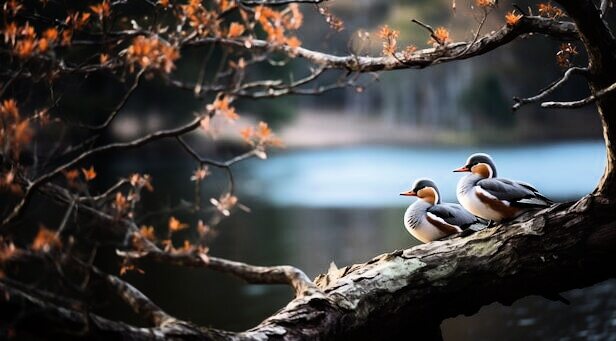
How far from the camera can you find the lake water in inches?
208

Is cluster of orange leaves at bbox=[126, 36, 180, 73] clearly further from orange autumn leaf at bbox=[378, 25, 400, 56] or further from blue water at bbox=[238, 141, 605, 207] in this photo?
blue water at bbox=[238, 141, 605, 207]

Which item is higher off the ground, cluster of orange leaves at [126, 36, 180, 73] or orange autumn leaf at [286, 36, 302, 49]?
orange autumn leaf at [286, 36, 302, 49]

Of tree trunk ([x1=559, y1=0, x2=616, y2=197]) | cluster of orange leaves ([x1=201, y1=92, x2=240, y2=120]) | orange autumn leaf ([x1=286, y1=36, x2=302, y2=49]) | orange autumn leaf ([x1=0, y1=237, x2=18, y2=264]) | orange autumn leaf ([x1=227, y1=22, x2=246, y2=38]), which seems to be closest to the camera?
orange autumn leaf ([x1=0, y1=237, x2=18, y2=264])

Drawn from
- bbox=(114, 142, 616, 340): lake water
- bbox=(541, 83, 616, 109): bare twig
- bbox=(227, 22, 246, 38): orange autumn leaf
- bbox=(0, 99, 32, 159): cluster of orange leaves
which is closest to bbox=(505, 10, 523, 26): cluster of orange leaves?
bbox=(541, 83, 616, 109): bare twig

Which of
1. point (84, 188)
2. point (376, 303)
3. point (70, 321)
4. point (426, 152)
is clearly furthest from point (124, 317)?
point (426, 152)

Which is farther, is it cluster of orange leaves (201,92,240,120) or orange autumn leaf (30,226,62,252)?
cluster of orange leaves (201,92,240,120)

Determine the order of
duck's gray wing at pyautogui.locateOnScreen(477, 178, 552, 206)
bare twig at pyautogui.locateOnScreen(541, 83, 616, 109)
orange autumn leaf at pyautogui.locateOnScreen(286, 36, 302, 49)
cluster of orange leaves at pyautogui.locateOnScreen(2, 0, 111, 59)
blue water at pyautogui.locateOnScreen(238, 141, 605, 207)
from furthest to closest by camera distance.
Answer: blue water at pyautogui.locateOnScreen(238, 141, 605, 207) < orange autumn leaf at pyautogui.locateOnScreen(286, 36, 302, 49) < duck's gray wing at pyautogui.locateOnScreen(477, 178, 552, 206) < cluster of orange leaves at pyautogui.locateOnScreen(2, 0, 111, 59) < bare twig at pyautogui.locateOnScreen(541, 83, 616, 109)

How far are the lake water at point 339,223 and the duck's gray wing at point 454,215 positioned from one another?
2.41m

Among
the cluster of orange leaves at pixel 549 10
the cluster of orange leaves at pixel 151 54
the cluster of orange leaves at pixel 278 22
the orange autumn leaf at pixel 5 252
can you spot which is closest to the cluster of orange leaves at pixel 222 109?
the cluster of orange leaves at pixel 151 54

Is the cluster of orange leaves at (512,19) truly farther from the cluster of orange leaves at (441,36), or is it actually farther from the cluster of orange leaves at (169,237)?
the cluster of orange leaves at (169,237)

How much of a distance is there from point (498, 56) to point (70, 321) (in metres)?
9.75

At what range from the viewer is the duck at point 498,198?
2369 mm

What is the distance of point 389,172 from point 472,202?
11.0 meters

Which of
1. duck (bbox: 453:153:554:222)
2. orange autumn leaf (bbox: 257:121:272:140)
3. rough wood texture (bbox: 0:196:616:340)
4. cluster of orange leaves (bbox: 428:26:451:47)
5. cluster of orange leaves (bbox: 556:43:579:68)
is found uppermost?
orange autumn leaf (bbox: 257:121:272:140)
